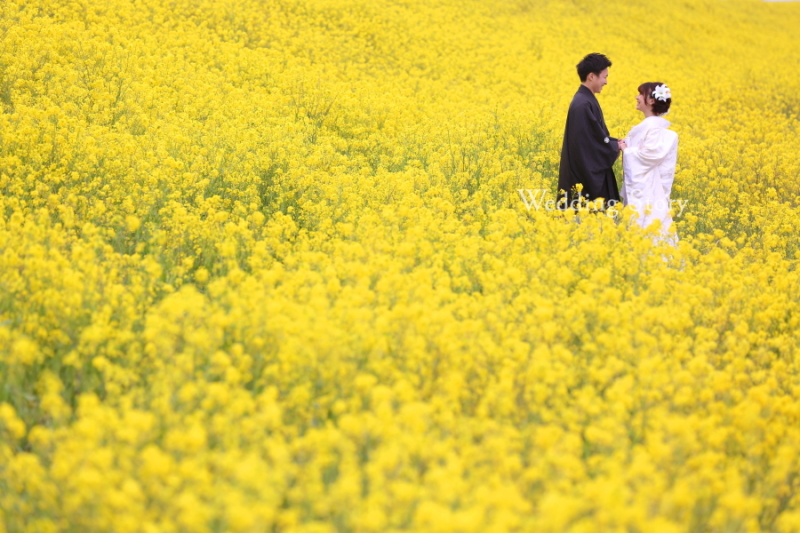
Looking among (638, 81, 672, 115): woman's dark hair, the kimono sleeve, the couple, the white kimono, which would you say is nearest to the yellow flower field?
the white kimono

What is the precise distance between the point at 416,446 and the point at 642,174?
547 centimetres

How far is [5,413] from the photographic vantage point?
303cm

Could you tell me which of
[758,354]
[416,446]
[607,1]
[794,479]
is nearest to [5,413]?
[416,446]

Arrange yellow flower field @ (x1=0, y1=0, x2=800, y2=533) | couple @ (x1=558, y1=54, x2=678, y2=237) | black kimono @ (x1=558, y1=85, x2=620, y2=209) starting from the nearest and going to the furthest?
1. yellow flower field @ (x1=0, y1=0, x2=800, y2=533)
2. couple @ (x1=558, y1=54, x2=678, y2=237)
3. black kimono @ (x1=558, y1=85, x2=620, y2=209)

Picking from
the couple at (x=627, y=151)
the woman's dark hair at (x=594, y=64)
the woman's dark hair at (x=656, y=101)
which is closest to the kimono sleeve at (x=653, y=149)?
the couple at (x=627, y=151)

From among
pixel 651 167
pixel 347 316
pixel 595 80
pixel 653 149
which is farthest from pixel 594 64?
pixel 347 316

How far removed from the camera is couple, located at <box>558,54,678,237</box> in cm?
768

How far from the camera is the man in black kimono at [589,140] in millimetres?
7783

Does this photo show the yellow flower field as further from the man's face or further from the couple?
the man's face

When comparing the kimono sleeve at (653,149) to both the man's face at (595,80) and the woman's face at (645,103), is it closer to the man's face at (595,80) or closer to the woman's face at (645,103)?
the woman's face at (645,103)

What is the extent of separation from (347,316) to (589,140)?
440 cm

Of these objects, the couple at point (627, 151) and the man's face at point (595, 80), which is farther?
the man's face at point (595, 80)

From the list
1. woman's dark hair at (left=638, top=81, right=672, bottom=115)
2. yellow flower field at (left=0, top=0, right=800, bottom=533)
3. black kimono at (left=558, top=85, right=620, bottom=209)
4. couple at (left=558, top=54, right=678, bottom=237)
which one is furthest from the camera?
black kimono at (left=558, top=85, right=620, bottom=209)

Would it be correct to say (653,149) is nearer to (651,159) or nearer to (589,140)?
(651,159)
